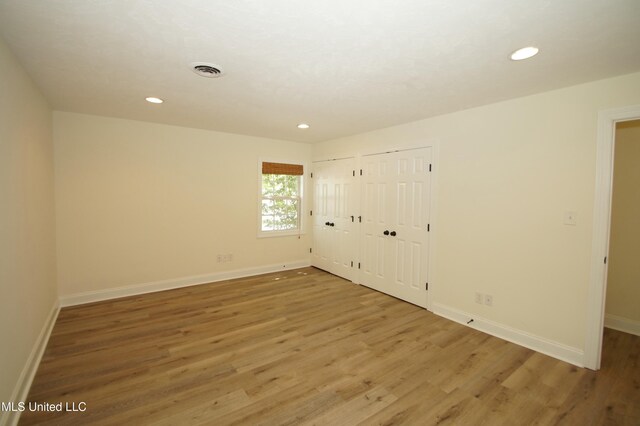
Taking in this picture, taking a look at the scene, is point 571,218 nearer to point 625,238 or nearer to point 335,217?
point 625,238

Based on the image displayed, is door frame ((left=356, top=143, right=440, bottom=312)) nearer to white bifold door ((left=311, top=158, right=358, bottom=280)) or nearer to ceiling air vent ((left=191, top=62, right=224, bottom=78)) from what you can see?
white bifold door ((left=311, top=158, right=358, bottom=280))

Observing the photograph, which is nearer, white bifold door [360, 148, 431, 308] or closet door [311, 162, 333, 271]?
white bifold door [360, 148, 431, 308]

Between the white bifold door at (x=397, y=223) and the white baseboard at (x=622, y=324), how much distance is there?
1950mm

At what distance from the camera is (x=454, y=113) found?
10.8 feet

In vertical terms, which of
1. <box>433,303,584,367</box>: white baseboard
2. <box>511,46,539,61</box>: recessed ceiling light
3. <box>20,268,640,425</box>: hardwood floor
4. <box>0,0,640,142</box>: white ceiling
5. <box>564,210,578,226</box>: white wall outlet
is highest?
<box>0,0,640,142</box>: white ceiling

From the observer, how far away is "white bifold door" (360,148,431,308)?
3672 millimetres

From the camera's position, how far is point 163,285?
4203 mm

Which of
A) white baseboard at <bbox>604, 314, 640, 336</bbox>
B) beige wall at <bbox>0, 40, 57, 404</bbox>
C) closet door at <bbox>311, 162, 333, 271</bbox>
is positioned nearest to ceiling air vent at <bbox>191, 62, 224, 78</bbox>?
beige wall at <bbox>0, 40, 57, 404</bbox>

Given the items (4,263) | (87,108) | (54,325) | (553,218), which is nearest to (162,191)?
(87,108)

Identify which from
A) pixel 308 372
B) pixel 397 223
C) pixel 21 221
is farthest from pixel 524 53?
pixel 21 221

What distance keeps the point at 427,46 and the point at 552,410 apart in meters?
2.60

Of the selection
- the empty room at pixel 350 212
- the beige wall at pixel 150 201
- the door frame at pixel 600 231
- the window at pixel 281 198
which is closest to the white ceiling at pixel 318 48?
the empty room at pixel 350 212

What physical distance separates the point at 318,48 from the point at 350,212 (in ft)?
10.2

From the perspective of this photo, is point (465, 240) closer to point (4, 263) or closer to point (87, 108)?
point (4, 263)
